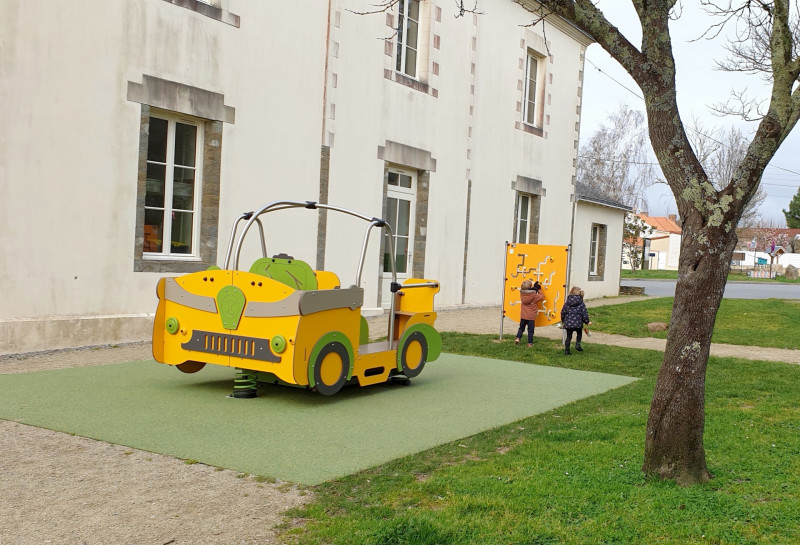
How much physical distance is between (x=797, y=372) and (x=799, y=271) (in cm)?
5330

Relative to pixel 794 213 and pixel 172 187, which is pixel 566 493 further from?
pixel 794 213

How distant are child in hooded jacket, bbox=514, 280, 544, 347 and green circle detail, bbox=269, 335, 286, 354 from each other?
19.3 ft

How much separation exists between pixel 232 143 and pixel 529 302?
5.05 meters

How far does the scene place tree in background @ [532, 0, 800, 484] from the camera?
479 cm

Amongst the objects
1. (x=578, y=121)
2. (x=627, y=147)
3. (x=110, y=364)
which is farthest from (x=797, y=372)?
(x=627, y=147)

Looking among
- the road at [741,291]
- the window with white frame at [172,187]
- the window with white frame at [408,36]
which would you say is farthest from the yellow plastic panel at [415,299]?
the road at [741,291]

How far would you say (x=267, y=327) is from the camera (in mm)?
7039

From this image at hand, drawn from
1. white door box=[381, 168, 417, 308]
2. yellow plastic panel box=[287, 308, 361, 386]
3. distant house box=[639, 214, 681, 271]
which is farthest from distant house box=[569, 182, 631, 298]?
distant house box=[639, 214, 681, 271]

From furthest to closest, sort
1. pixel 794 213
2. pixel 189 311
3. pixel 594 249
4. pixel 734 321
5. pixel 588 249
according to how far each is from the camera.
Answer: pixel 794 213 → pixel 594 249 → pixel 588 249 → pixel 734 321 → pixel 189 311

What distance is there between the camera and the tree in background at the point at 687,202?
4.79 m

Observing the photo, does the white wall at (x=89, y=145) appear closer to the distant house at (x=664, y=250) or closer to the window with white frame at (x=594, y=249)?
the window with white frame at (x=594, y=249)

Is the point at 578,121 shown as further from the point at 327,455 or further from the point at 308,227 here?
the point at 327,455

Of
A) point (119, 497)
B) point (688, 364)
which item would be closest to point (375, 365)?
point (688, 364)

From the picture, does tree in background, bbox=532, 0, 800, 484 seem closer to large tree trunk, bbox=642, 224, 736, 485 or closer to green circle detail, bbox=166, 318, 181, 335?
large tree trunk, bbox=642, 224, 736, 485
